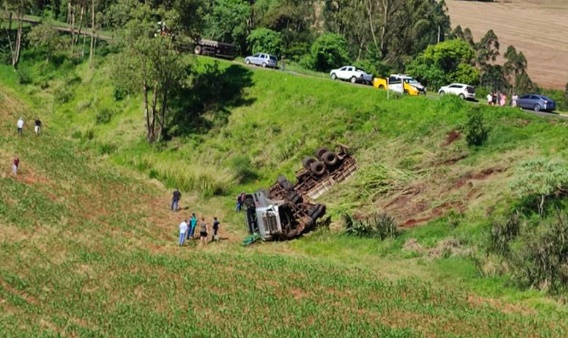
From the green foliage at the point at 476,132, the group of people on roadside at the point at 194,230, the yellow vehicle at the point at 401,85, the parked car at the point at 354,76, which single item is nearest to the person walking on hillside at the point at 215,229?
the group of people on roadside at the point at 194,230

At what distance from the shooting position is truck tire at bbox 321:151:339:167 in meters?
38.8

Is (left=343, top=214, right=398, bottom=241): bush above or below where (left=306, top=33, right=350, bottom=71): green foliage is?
below

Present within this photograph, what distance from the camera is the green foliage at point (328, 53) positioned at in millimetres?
64875

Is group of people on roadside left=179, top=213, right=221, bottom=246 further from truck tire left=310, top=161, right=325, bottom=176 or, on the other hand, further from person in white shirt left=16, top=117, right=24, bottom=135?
person in white shirt left=16, top=117, right=24, bottom=135

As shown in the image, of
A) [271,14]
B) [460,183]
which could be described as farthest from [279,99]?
[271,14]

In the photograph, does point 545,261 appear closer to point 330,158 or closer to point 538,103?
point 330,158

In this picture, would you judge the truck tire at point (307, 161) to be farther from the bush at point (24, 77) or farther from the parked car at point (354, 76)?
the bush at point (24, 77)

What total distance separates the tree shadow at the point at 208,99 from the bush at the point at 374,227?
19827mm

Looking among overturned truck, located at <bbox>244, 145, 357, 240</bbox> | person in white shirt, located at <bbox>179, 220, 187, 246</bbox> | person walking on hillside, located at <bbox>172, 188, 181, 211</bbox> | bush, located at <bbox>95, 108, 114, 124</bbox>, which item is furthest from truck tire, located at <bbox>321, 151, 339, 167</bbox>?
bush, located at <bbox>95, 108, 114, 124</bbox>

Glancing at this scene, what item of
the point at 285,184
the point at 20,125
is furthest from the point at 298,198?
the point at 20,125

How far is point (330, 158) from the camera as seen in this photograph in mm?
39062

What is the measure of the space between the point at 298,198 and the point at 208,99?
69.2 feet

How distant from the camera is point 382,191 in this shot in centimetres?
3575

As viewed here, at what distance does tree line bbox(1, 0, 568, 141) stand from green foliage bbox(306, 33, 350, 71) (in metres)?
0.09
